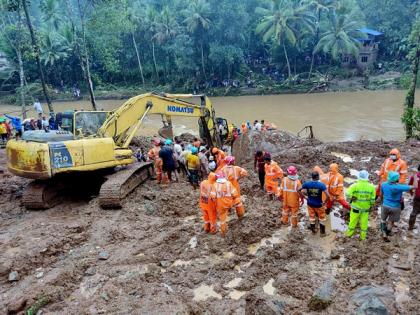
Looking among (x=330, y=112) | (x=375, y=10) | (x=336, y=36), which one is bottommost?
(x=330, y=112)

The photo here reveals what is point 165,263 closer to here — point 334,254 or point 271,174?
point 334,254

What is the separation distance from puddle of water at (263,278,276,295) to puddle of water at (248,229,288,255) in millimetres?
977

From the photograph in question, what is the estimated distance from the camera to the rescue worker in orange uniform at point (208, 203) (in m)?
7.44

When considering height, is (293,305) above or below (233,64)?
below

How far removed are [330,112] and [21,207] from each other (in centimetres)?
2215

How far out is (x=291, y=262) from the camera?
6633 millimetres

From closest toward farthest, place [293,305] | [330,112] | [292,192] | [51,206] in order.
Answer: [293,305] → [292,192] → [51,206] → [330,112]

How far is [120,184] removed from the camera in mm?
9094

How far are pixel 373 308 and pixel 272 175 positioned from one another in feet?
14.1

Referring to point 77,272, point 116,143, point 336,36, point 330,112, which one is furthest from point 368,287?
point 336,36

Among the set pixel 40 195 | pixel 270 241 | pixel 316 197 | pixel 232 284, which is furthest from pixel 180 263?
pixel 40 195

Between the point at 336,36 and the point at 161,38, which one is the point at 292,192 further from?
the point at 161,38

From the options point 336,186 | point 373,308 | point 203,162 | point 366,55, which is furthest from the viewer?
point 366,55

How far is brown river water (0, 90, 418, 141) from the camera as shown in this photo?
21052 mm
